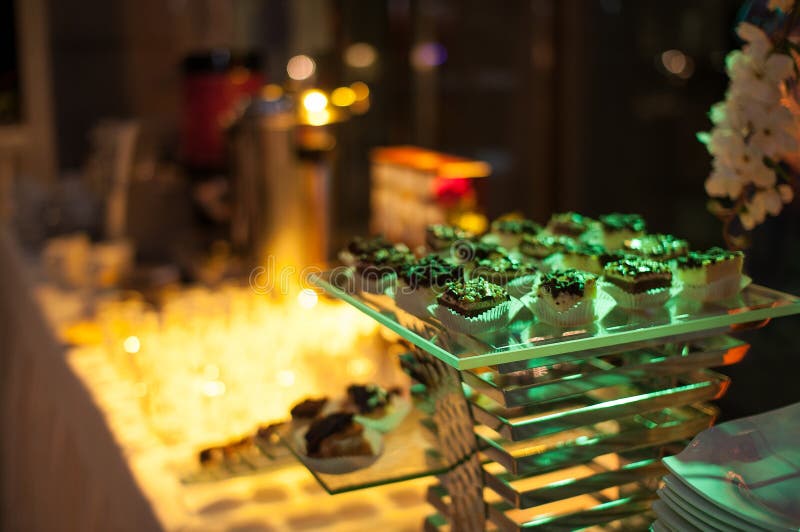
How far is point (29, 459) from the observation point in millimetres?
2129

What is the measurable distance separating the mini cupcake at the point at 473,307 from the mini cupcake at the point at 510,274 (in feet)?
0.21

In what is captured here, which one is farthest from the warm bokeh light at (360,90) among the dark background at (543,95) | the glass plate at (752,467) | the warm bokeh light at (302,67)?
the glass plate at (752,467)

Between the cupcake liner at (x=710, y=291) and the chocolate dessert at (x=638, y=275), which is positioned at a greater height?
the chocolate dessert at (x=638, y=275)

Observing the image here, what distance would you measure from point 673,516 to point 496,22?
7.84 feet

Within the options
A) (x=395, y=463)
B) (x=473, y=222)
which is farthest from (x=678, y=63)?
(x=395, y=463)

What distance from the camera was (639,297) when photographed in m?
0.87

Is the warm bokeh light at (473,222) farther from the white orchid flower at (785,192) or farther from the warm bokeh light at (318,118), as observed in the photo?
the white orchid flower at (785,192)

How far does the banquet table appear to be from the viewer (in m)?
1.19

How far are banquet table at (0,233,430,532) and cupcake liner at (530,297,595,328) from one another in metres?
0.45

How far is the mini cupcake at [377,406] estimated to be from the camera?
3.69 feet

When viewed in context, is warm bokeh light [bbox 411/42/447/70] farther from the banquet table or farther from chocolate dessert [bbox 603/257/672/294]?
chocolate dessert [bbox 603/257/672/294]

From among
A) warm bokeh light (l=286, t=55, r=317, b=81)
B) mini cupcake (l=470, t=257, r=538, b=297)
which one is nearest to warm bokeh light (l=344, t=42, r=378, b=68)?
warm bokeh light (l=286, t=55, r=317, b=81)

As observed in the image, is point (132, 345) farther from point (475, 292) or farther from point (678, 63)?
point (678, 63)

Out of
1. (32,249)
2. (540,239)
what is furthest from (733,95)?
(32,249)
